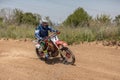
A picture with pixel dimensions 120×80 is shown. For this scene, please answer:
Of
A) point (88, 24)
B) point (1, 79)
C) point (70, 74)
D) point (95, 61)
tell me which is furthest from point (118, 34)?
point (1, 79)

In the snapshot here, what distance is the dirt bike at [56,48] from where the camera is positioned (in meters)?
11.4

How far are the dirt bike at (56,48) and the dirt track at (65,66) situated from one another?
300mm

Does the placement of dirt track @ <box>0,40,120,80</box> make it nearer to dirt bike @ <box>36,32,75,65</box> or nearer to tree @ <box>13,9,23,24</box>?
dirt bike @ <box>36,32,75,65</box>

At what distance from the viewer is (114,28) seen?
53.4 feet

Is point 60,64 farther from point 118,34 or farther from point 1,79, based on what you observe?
point 118,34

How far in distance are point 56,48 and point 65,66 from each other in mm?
805

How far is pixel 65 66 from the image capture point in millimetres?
11078

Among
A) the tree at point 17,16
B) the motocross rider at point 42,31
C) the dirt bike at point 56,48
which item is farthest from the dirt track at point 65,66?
the tree at point 17,16

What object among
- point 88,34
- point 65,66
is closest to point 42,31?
point 65,66

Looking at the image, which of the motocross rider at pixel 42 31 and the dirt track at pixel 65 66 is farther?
the motocross rider at pixel 42 31

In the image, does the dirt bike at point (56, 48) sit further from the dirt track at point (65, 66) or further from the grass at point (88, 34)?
the grass at point (88, 34)

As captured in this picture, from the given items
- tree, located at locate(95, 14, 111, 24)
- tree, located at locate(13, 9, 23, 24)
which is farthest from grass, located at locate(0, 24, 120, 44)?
tree, located at locate(13, 9, 23, 24)

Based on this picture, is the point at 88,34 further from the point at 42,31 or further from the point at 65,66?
the point at 65,66

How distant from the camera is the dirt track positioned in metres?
9.84
